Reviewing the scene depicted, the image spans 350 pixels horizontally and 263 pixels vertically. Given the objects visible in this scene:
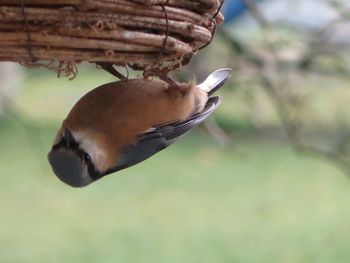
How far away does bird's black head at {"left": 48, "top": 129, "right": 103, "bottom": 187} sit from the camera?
1.61 meters

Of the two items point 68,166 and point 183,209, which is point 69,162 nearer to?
point 68,166

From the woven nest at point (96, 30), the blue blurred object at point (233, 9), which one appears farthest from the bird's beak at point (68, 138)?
the blue blurred object at point (233, 9)

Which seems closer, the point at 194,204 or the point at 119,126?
the point at 119,126

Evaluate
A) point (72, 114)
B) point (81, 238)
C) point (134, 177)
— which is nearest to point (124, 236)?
point (81, 238)

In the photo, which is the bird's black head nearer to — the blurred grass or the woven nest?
the woven nest

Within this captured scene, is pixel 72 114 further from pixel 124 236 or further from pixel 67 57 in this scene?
pixel 124 236

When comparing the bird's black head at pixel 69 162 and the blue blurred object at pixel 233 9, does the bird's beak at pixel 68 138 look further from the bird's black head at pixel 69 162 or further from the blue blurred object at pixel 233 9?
the blue blurred object at pixel 233 9

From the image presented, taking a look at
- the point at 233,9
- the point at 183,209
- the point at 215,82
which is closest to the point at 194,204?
the point at 183,209

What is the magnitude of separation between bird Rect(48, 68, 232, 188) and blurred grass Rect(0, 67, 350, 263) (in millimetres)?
2572

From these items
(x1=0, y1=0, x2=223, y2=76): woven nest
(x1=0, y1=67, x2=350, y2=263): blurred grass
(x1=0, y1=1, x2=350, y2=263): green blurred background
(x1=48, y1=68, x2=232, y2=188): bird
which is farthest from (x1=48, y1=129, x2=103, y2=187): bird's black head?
(x1=0, y1=67, x2=350, y2=263): blurred grass

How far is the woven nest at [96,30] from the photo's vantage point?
1317 mm

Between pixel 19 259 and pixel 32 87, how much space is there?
5.14 meters

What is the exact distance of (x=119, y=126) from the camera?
1.63 m

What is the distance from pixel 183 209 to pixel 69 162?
14.9 feet
